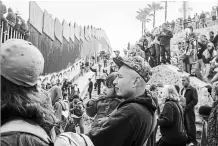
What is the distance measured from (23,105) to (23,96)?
0.04 m

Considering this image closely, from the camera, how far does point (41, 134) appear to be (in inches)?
48.6

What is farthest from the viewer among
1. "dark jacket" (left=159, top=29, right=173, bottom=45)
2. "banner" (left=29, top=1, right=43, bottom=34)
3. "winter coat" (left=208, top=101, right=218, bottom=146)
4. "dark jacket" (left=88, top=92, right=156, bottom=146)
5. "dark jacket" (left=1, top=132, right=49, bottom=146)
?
"banner" (left=29, top=1, right=43, bottom=34)

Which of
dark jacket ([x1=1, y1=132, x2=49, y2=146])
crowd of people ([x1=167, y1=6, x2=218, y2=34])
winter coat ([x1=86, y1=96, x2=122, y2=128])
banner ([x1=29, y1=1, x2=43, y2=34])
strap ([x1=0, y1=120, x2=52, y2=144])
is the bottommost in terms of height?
winter coat ([x1=86, y1=96, x2=122, y2=128])

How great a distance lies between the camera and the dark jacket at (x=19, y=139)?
1.15 metres

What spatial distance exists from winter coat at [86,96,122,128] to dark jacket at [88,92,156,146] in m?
0.99

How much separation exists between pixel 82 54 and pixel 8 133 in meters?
33.7

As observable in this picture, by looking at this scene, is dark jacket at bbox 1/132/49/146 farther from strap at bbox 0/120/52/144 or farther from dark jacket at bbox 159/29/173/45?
dark jacket at bbox 159/29/173/45

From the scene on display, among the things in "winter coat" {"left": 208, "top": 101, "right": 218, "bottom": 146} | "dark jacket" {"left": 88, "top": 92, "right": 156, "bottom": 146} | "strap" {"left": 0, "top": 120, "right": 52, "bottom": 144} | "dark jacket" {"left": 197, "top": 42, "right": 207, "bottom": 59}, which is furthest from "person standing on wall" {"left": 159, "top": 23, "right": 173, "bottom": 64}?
"strap" {"left": 0, "top": 120, "right": 52, "bottom": 144}

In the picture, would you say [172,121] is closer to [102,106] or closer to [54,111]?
[102,106]

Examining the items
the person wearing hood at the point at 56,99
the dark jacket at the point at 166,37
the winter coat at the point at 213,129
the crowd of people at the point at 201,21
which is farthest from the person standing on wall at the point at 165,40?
the crowd of people at the point at 201,21

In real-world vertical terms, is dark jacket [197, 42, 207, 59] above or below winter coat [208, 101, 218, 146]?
above

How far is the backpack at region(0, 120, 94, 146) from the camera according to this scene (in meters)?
1.19

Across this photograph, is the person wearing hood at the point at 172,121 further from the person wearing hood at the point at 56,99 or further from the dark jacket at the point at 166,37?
the dark jacket at the point at 166,37

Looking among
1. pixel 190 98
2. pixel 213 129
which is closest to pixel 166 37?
pixel 190 98
